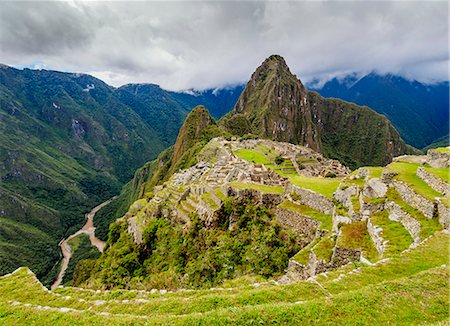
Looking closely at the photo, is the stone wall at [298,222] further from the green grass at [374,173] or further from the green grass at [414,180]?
the green grass at [414,180]

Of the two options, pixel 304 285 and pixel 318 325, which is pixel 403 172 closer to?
pixel 304 285

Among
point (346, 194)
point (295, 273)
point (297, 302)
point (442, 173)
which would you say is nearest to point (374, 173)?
point (346, 194)

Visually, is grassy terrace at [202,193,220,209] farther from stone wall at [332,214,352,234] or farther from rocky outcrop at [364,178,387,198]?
rocky outcrop at [364,178,387,198]

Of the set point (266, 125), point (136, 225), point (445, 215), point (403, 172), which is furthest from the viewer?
point (266, 125)

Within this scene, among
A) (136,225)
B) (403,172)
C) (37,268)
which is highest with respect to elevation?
(403,172)

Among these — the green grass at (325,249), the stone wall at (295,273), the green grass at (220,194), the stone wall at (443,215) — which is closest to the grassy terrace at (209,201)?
the green grass at (220,194)

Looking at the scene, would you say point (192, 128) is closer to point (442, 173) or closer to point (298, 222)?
point (298, 222)

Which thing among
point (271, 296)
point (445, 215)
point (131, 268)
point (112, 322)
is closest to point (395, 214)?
point (445, 215)
